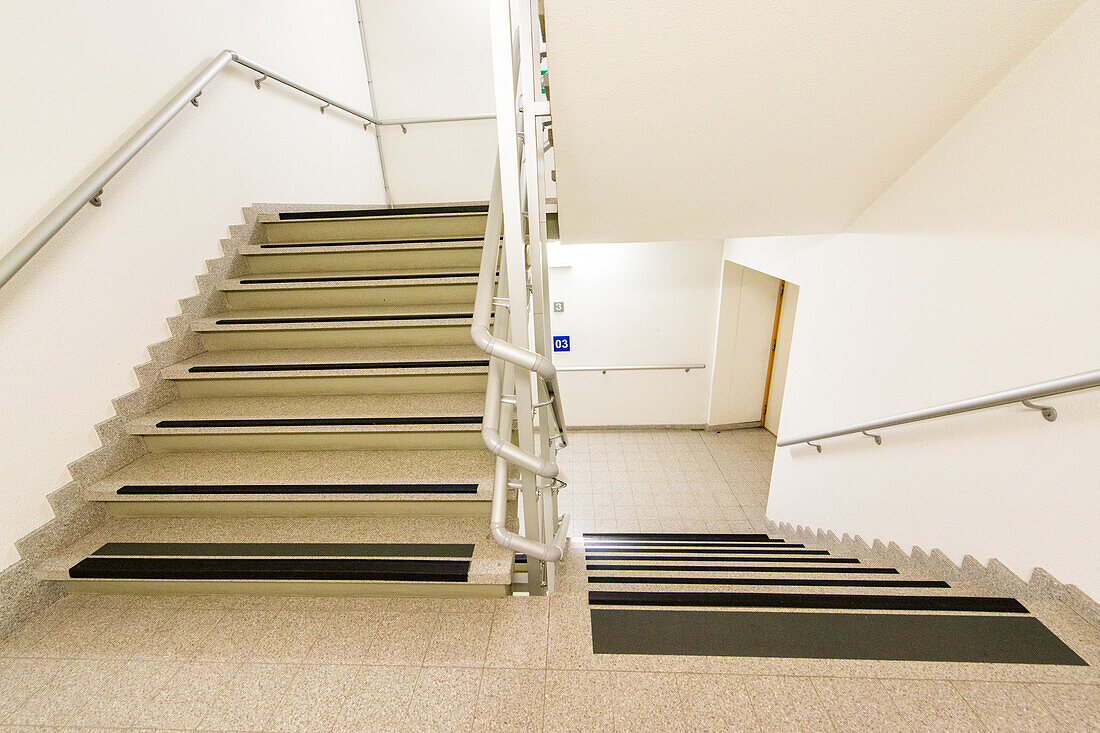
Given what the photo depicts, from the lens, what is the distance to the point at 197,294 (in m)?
2.48

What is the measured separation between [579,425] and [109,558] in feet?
15.6

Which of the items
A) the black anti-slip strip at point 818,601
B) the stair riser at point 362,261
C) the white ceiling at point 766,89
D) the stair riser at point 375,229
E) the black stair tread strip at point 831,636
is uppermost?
the white ceiling at point 766,89

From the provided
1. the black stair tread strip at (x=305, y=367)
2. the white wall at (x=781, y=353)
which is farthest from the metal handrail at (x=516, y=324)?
the white wall at (x=781, y=353)

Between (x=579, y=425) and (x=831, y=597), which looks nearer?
(x=831, y=597)

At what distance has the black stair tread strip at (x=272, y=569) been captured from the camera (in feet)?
5.05

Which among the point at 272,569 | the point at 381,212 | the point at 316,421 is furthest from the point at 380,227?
the point at 272,569

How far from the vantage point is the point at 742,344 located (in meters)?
5.55

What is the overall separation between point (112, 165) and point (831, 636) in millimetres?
3072

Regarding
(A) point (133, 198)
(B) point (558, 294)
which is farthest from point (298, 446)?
(B) point (558, 294)

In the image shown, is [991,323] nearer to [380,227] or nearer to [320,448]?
[320,448]

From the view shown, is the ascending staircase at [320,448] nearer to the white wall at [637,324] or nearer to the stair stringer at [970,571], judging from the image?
the stair stringer at [970,571]

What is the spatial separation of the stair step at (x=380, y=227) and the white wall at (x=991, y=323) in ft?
7.27

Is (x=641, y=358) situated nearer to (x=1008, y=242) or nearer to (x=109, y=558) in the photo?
(x=1008, y=242)

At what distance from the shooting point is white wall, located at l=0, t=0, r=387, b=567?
65.1 inches
